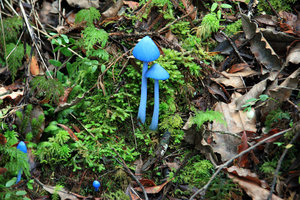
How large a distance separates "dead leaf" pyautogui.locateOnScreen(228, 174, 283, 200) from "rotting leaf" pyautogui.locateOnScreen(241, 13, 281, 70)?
1641mm

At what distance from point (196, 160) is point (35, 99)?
2122 millimetres

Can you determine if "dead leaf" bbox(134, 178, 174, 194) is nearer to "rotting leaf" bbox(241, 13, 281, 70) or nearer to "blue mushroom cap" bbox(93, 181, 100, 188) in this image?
"blue mushroom cap" bbox(93, 181, 100, 188)

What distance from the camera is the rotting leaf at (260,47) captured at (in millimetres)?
3510

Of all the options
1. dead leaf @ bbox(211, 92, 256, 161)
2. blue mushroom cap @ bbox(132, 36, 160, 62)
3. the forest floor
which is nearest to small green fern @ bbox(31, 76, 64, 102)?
the forest floor

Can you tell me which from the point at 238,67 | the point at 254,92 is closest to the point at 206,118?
the point at 254,92

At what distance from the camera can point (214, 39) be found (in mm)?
4055

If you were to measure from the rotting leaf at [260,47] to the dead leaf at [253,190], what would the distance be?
64.6 inches

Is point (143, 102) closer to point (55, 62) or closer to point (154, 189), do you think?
point (154, 189)

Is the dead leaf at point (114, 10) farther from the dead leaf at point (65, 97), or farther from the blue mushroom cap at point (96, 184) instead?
the blue mushroom cap at point (96, 184)

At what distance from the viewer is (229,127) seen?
3115 mm

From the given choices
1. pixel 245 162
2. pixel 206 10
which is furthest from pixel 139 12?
pixel 245 162

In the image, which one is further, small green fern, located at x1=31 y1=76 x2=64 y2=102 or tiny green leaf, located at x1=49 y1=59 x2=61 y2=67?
tiny green leaf, located at x1=49 y1=59 x2=61 y2=67

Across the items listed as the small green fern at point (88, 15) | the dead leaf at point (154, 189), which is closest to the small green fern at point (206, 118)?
the dead leaf at point (154, 189)

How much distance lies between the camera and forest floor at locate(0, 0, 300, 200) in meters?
2.73
